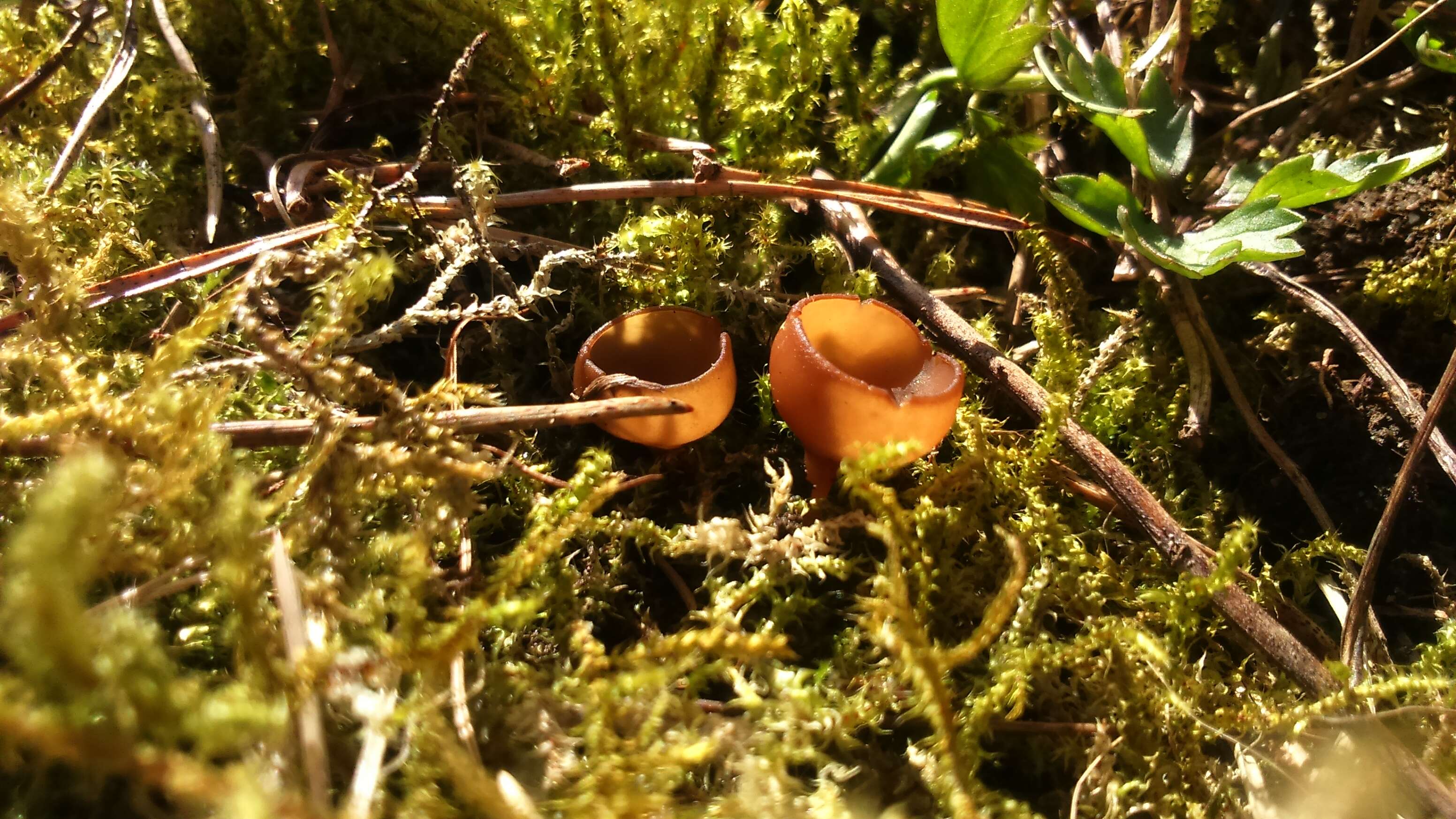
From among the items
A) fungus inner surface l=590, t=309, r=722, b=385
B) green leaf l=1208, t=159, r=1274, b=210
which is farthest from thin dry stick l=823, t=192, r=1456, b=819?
green leaf l=1208, t=159, r=1274, b=210

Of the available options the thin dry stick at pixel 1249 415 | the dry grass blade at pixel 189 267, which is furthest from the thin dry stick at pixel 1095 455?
the dry grass blade at pixel 189 267

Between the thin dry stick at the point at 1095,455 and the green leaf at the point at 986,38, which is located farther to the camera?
the green leaf at the point at 986,38

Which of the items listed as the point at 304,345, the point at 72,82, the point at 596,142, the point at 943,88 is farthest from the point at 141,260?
the point at 943,88

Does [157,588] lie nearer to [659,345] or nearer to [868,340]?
[659,345]

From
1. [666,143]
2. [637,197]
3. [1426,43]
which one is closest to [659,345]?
[637,197]

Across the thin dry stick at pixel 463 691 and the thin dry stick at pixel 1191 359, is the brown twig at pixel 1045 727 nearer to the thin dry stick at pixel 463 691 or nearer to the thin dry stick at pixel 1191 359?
the thin dry stick at pixel 1191 359

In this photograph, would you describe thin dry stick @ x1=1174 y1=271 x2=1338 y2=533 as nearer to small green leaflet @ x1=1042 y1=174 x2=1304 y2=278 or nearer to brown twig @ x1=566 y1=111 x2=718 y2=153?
small green leaflet @ x1=1042 y1=174 x2=1304 y2=278

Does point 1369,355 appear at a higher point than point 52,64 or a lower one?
lower
